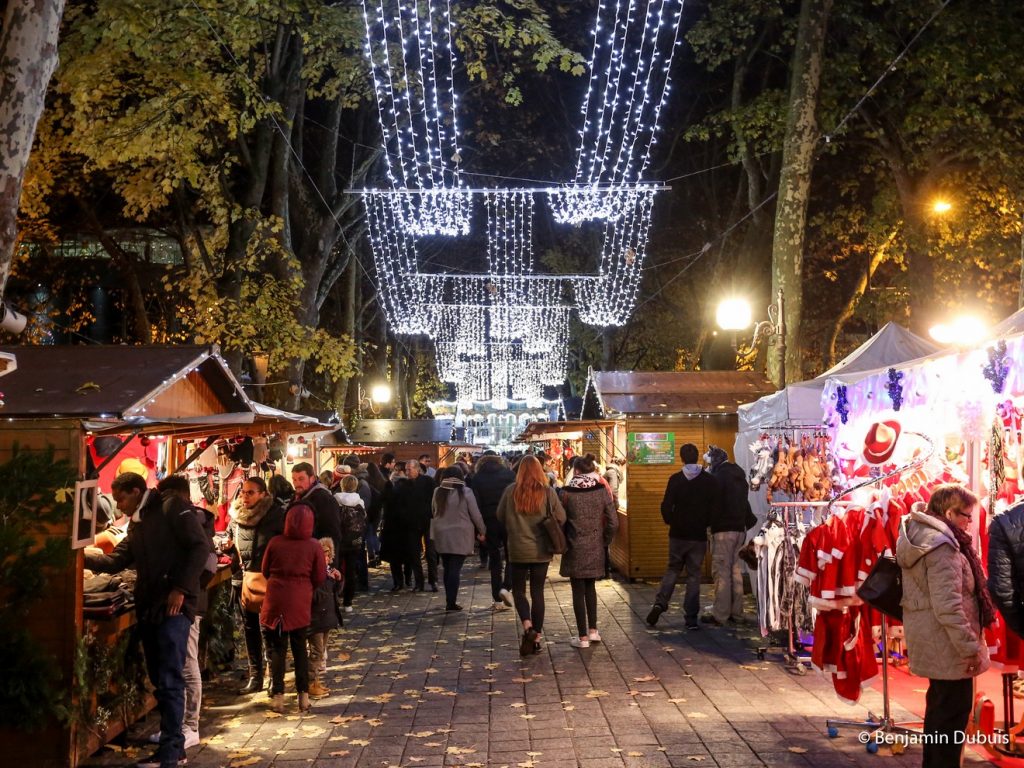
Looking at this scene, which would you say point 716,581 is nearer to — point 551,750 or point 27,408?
point 551,750

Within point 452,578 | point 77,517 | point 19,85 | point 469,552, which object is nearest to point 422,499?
point 452,578

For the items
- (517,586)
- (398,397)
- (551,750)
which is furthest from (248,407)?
(398,397)

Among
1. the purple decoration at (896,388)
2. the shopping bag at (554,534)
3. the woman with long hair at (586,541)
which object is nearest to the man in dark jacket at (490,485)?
the woman with long hair at (586,541)

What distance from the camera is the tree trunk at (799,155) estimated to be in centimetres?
1570

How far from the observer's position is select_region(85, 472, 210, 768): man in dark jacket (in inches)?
252

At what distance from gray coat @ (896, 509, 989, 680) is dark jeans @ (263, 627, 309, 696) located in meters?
4.43

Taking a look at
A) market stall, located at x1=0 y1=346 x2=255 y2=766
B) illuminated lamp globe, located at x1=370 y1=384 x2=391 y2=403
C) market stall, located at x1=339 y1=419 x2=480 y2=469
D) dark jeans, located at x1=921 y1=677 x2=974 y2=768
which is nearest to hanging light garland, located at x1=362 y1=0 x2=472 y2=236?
market stall, located at x1=0 y1=346 x2=255 y2=766

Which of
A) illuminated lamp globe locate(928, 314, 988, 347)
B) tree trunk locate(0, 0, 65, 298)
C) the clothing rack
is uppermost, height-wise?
tree trunk locate(0, 0, 65, 298)

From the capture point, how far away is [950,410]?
7.53 m

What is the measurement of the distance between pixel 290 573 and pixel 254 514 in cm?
90

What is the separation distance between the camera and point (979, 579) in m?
5.59

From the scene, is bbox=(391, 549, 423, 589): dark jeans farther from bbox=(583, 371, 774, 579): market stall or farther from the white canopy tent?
the white canopy tent

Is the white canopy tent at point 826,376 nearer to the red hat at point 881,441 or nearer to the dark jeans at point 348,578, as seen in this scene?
the red hat at point 881,441

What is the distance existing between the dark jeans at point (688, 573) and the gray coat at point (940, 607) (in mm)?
5326
